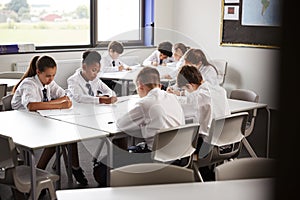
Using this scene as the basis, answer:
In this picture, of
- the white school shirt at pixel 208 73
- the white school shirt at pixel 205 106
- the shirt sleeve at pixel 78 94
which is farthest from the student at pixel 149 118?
the white school shirt at pixel 208 73

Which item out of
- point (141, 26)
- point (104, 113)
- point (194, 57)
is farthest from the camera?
point (141, 26)

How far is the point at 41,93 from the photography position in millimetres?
3551

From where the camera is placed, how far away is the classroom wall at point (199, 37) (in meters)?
6.14

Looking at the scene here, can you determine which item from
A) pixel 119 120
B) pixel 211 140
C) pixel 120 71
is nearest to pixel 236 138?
pixel 211 140

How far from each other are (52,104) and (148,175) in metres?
1.71

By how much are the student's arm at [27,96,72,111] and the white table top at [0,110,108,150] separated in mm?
130

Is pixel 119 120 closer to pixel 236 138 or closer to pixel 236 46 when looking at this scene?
pixel 236 138

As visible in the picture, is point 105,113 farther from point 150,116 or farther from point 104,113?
point 150,116

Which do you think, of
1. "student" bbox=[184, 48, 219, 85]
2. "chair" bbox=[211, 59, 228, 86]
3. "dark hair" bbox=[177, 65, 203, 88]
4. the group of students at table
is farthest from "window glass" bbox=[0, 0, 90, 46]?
"dark hair" bbox=[177, 65, 203, 88]

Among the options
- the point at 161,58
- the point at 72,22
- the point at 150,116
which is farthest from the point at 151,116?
the point at 72,22

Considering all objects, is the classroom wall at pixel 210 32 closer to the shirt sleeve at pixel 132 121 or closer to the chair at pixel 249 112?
the chair at pixel 249 112

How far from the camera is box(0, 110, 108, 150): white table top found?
8.64 ft

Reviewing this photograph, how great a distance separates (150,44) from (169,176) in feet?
16.8

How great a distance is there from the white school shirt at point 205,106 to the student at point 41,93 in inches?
39.7
